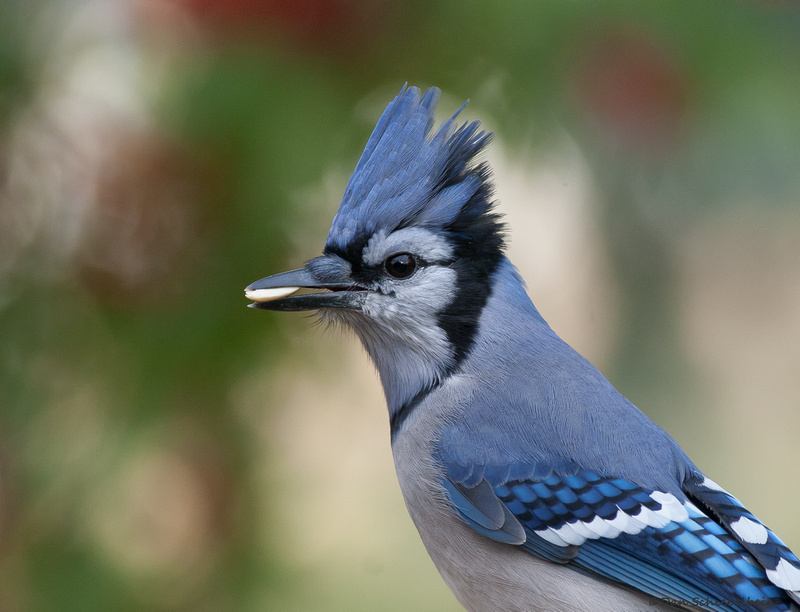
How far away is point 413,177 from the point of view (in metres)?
1.10

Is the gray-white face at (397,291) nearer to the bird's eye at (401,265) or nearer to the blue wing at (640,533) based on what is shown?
the bird's eye at (401,265)

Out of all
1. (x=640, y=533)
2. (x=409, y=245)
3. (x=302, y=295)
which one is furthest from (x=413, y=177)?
(x=640, y=533)

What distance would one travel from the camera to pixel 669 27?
5.17ft

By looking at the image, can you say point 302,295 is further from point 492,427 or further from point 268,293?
point 492,427

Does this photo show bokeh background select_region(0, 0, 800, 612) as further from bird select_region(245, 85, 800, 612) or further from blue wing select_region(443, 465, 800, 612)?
blue wing select_region(443, 465, 800, 612)

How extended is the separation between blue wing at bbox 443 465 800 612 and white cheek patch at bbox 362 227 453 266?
0.95 ft

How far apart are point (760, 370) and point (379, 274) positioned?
1138 millimetres

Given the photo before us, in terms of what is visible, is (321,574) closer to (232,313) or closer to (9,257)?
(232,313)

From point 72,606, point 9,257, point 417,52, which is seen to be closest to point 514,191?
point 417,52

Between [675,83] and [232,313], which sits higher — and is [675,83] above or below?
above

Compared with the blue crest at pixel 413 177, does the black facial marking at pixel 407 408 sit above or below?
below

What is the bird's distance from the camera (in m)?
0.99

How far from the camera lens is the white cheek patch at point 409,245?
1.11 meters

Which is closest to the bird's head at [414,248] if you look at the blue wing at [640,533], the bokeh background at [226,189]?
the blue wing at [640,533]
